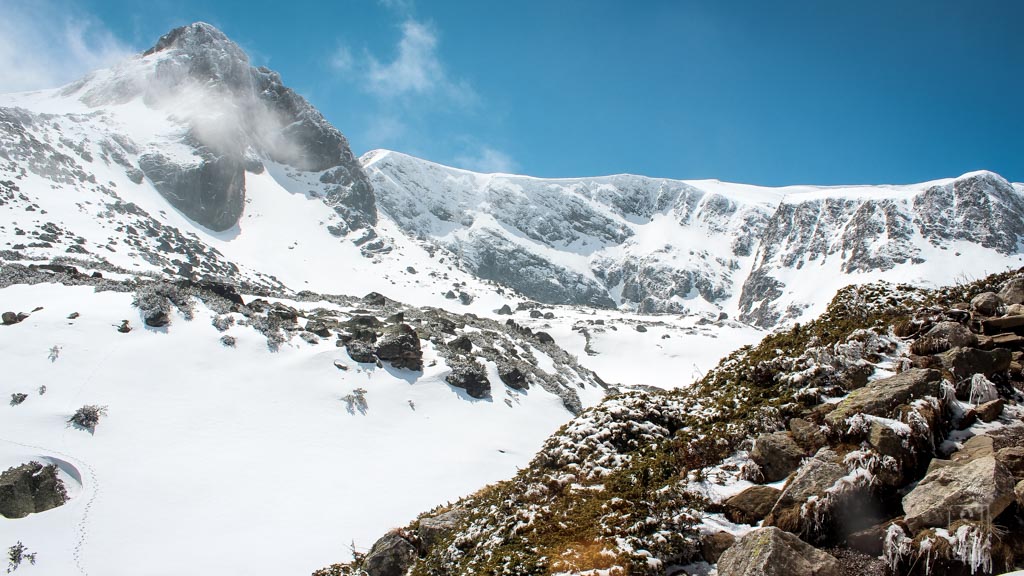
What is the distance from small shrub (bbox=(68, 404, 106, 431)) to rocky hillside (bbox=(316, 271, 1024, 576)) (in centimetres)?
1185

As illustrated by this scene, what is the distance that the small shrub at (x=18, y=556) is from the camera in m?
11.7

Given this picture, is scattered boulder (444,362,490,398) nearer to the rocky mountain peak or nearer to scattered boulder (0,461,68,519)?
scattered boulder (0,461,68,519)

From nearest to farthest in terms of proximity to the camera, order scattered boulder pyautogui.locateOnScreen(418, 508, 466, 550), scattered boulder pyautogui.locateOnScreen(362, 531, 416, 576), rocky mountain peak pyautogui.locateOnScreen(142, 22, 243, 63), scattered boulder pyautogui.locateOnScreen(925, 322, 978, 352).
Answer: scattered boulder pyautogui.locateOnScreen(925, 322, 978, 352) → scattered boulder pyautogui.locateOnScreen(362, 531, 416, 576) → scattered boulder pyautogui.locateOnScreen(418, 508, 466, 550) → rocky mountain peak pyautogui.locateOnScreen(142, 22, 243, 63)

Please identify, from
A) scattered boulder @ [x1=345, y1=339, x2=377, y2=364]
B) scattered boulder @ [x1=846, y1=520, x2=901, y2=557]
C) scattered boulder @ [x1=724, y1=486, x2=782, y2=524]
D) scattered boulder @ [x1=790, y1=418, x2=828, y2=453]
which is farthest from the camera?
scattered boulder @ [x1=345, y1=339, x2=377, y2=364]

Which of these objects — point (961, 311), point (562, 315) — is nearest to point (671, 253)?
point (562, 315)

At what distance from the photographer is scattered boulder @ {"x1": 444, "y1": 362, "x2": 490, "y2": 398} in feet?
89.5

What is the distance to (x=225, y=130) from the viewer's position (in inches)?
4811

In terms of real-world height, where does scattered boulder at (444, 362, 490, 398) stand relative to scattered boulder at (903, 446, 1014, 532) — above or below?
above

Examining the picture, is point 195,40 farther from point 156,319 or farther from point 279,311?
point 156,319

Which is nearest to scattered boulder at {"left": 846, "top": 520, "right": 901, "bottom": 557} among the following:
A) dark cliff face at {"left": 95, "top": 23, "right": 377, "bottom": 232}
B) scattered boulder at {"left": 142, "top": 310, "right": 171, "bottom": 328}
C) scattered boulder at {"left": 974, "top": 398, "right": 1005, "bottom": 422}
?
scattered boulder at {"left": 974, "top": 398, "right": 1005, "bottom": 422}

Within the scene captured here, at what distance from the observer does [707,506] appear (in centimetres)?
720

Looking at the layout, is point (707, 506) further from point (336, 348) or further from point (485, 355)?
point (485, 355)

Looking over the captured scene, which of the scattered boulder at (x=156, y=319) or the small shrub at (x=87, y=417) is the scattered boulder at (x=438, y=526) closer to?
the small shrub at (x=87, y=417)

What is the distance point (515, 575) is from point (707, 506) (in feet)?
9.91
